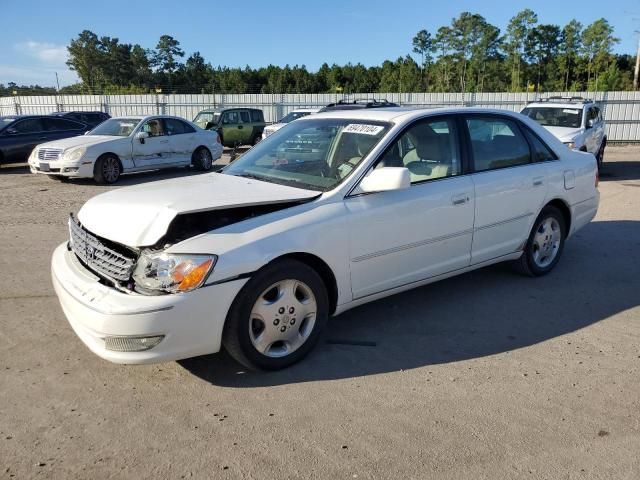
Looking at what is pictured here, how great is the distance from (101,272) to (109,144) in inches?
384

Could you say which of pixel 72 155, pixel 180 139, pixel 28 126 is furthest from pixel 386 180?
pixel 28 126

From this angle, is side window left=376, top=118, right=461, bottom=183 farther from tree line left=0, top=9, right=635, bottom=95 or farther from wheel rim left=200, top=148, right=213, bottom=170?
tree line left=0, top=9, right=635, bottom=95

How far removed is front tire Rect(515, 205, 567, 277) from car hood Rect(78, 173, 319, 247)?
2.59 m

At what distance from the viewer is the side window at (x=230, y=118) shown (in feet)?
70.9

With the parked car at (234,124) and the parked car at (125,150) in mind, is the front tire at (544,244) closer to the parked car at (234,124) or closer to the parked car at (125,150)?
the parked car at (125,150)

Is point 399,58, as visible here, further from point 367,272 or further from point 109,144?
point 367,272

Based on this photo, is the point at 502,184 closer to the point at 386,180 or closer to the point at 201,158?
the point at 386,180

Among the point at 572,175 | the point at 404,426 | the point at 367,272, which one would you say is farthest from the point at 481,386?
the point at 572,175

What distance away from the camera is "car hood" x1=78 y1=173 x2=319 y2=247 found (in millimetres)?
3252

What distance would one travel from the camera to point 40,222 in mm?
8156

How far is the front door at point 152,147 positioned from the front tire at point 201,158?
100 cm

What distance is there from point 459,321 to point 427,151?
1.39 meters

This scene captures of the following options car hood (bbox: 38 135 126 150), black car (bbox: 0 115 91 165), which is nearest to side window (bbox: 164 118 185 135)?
car hood (bbox: 38 135 126 150)

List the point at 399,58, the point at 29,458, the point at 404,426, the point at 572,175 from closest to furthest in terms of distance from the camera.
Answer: the point at 29,458 < the point at 404,426 < the point at 572,175 < the point at 399,58
